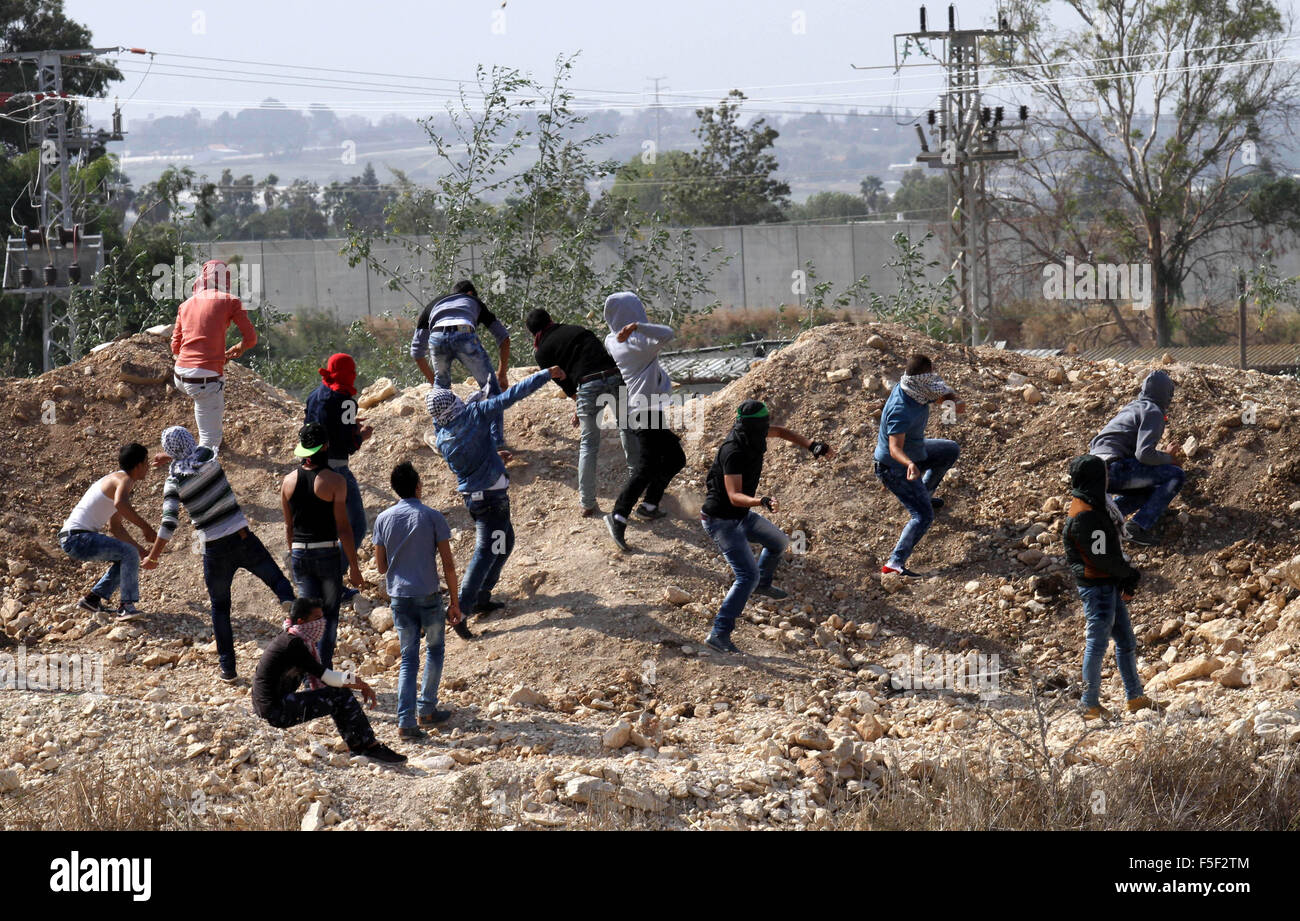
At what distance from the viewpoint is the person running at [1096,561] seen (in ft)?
20.4

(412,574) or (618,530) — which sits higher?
(412,574)

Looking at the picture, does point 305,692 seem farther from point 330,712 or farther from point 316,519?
point 316,519

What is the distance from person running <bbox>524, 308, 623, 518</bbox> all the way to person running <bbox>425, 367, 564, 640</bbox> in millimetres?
727

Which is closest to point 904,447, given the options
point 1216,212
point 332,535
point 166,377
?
point 332,535

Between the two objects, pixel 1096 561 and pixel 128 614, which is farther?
pixel 128 614

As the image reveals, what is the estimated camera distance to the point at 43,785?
6.03m

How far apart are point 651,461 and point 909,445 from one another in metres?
1.68

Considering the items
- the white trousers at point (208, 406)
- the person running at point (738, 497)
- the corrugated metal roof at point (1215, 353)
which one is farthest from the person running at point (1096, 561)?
the corrugated metal roof at point (1215, 353)

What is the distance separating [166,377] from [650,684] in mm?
6105

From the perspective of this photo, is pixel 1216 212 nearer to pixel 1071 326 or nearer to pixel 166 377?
pixel 1071 326

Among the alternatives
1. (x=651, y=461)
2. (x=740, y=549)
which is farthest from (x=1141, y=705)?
(x=651, y=461)

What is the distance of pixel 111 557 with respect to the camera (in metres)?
8.30

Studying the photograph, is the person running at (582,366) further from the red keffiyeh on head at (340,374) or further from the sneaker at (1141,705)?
the sneaker at (1141,705)

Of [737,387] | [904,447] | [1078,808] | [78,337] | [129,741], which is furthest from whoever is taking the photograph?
[78,337]
